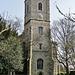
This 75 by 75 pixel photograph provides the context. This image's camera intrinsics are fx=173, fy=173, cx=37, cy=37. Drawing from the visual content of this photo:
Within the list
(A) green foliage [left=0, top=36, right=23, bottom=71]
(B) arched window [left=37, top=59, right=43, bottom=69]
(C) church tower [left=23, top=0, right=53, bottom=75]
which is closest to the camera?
(A) green foliage [left=0, top=36, right=23, bottom=71]

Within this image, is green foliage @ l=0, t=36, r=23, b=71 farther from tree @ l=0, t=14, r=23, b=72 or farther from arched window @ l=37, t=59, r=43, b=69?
arched window @ l=37, t=59, r=43, b=69

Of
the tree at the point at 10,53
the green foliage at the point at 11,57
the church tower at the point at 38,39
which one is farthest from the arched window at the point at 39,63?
the tree at the point at 10,53

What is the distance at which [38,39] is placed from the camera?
3591 cm

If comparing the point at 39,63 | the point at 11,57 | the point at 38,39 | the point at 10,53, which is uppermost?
the point at 38,39

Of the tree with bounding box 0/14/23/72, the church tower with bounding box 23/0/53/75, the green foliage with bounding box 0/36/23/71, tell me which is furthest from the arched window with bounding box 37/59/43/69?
the tree with bounding box 0/14/23/72

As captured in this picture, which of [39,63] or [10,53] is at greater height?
[10,53]

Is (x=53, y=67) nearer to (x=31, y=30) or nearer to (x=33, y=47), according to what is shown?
(x=33, y=47)

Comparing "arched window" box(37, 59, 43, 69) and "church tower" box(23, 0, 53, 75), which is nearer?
"church tower" box(23, 0, 53, 75)

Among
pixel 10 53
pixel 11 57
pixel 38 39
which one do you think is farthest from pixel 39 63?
pixel 10 53

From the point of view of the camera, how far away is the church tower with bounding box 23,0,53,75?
1374 inches

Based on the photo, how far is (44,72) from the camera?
35125mm

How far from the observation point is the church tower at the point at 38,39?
3491cm

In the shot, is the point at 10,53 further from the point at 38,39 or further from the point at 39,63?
the point at 38,39

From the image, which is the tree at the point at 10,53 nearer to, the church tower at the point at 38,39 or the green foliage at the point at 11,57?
the green foliage at the point at 11,57
